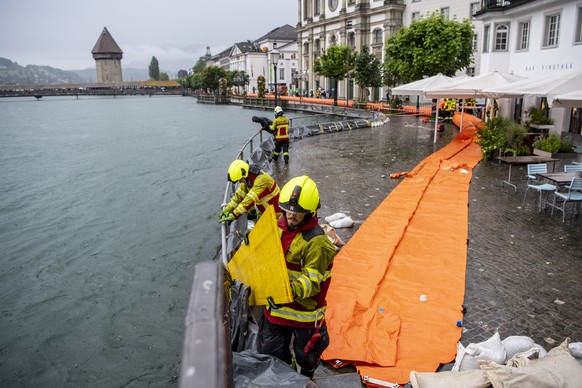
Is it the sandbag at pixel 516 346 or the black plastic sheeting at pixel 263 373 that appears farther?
the sandbag at pixel 516 346

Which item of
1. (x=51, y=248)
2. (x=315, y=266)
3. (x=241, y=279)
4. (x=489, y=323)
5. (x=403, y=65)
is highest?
(x=403, y=65)

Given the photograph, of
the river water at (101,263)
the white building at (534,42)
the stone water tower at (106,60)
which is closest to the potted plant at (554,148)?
the white building at (534,42)

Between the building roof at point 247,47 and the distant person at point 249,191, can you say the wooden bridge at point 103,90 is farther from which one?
the distant person at point 249,191

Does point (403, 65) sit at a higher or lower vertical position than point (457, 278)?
higher

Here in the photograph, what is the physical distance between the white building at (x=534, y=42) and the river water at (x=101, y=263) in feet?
48.9

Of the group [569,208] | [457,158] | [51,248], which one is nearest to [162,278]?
[51,248]

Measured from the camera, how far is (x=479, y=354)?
404cm

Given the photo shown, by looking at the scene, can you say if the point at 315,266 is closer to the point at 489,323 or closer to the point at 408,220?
the point at 489,323

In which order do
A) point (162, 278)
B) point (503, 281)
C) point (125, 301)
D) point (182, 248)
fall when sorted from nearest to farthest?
point (503, 281), point (125, 301), point (162, 278), point (182, 248)

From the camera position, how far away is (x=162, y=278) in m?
9.59

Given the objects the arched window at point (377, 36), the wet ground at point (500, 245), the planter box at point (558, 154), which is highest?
the arched window at point (377, 36)

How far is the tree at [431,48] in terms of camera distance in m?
29.2

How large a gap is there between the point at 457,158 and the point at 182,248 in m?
9.97

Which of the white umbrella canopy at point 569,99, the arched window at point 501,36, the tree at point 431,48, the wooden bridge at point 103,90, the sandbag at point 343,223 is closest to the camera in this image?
the sandbag at point 343,223
